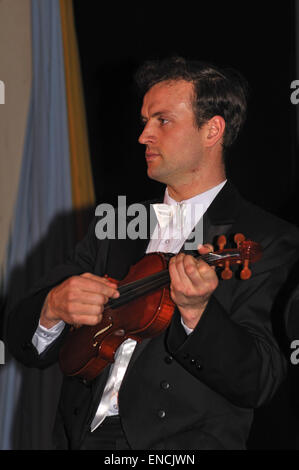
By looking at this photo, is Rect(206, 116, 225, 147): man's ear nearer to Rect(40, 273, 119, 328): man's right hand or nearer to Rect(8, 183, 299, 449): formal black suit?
Rect(8, 183, 299, 449): formal black suit

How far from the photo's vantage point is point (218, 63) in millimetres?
3371

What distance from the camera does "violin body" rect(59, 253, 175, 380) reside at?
1.78m

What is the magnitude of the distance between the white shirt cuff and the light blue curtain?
1.23 metres

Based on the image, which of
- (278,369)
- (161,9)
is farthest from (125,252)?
(161,9)

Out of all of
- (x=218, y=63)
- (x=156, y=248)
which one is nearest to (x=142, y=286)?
(x=156, y=248)

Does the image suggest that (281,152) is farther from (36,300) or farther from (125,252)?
(36,300)

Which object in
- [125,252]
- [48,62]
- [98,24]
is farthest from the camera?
[98,24]

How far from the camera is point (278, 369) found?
1778 millimetres

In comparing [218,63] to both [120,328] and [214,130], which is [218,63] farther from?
[120,328]

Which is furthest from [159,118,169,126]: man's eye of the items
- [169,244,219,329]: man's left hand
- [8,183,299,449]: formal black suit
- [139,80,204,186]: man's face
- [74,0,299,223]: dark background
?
[74,0,299,223]: dark background

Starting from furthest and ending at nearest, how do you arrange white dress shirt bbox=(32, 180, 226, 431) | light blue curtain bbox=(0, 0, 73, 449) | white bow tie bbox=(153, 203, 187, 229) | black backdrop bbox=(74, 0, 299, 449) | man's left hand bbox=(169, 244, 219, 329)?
light blue curtain bbox=(0, 0, 73, 449) < black backdrop bbox=(74, 0, 299, 449) < white bow tie bbox=(153, 203, 187, 229) < white dress shirt bbox=(32, 180, 226, 431) < man's left hand bbox=(169, 244, 219, 329)

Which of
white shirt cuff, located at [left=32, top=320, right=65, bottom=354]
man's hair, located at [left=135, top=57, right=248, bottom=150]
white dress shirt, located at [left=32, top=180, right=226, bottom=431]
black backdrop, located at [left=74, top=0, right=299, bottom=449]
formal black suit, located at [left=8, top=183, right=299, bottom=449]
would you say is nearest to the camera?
formal black suit, located at [left=8, top=183, right=299, bottom=449]

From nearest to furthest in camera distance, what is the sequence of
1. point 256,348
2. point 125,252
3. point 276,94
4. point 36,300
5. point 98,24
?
point 256,348, point 36,300, point 125,252, point 276,94, point 98,24
